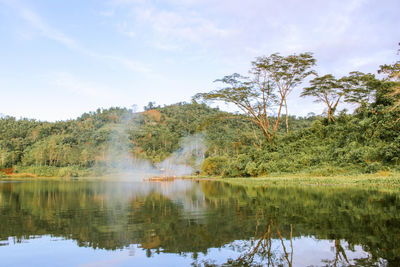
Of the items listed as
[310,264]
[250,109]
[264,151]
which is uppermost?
[250,109]

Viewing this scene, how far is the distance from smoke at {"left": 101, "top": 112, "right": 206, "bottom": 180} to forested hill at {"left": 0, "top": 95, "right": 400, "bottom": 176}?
2.87ft

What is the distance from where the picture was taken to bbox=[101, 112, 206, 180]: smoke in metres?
68.5

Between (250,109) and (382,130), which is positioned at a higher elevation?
(250,109)

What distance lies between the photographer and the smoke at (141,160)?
225ft

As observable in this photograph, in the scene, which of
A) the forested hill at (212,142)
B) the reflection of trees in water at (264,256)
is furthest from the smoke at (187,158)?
the reflection of trees in water at (264,256)

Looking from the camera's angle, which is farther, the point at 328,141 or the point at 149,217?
the point at 328,141

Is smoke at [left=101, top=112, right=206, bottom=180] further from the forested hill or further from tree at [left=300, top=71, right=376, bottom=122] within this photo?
tree at [left=300, top=71, right=376, bottom=122]

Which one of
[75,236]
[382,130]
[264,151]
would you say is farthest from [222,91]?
[75,236]

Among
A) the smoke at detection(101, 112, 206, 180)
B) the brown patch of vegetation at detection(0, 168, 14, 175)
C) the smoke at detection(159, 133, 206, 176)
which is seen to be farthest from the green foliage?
the brown patch of vegetation at detection(0, 168, 14, 175)

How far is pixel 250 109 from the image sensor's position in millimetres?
35844

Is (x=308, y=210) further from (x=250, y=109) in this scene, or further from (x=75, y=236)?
(x=250, y=109)

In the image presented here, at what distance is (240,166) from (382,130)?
14.7 metres

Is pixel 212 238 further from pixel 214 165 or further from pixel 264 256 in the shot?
pixel 214 165

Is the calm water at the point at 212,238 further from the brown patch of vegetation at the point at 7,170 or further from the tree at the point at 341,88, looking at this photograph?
the brown patch of vegetation at the point at 7,170
